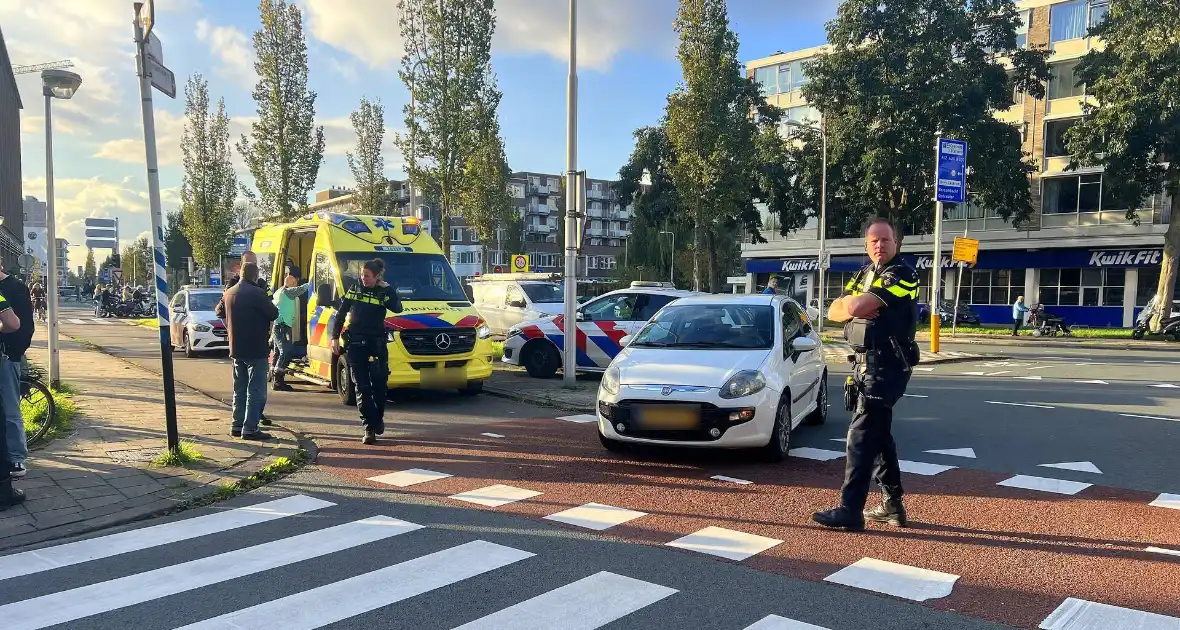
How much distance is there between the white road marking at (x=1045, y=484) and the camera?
20.7 ft

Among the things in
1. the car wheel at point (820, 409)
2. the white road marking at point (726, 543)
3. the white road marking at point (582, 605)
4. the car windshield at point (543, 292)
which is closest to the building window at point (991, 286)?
the car windshield at point (543, 292)

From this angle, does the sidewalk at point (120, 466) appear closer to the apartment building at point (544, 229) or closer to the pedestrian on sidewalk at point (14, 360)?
the pedestrian on sidewalk at point (14, 360)

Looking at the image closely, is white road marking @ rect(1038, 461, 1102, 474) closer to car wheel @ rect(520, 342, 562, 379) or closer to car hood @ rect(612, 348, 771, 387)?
car hood @ rect(612, 348, 771, 387)

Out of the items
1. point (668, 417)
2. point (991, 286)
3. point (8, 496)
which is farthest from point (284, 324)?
point (991, 286)

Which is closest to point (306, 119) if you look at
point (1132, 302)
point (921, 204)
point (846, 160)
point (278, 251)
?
point (278, 251)

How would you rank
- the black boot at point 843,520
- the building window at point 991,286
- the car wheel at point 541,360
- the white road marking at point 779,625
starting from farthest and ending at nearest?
the building window at point 991,286 → the car wheel at point 541,360 → the black boot at point 843,520 → the white road marking at point 779,625

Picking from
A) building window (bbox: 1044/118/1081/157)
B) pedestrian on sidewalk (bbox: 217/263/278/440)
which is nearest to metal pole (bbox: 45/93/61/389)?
pedestrian on sidewalk (bbox: 217/263/278/440)

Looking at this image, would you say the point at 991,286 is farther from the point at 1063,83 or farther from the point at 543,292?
the point at 543,292

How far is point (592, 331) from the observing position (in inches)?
513

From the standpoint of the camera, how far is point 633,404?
6.85 metres

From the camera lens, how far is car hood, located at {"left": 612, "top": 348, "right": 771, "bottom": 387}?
685 centimetres

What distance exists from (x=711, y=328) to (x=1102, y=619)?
4575 mm

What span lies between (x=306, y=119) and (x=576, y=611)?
93.2ft

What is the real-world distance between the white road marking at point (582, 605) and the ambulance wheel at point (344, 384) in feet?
22.5
